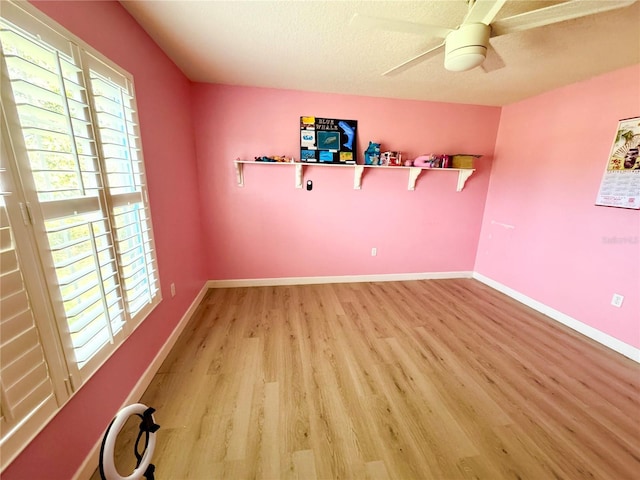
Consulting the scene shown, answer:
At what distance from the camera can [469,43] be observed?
1234 mm

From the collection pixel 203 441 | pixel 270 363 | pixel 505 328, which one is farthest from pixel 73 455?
pixel 505 328

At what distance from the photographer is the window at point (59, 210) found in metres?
0.79

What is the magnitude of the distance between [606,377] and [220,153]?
3891mm

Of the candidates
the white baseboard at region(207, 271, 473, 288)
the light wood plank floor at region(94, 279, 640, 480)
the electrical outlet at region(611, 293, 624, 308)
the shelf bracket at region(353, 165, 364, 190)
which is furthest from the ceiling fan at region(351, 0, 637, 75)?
the white baseboard at region(207, 271, 473, 288)

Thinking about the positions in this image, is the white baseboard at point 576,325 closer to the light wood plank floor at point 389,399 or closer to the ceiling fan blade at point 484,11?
the light wood plank floor at point 389,399

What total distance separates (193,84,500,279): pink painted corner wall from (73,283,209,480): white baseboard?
684mm

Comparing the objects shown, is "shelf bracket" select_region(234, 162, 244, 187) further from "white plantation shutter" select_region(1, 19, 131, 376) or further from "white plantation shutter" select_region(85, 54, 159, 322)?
"white plantation shutter" select_region(1, 19, 131, 376)

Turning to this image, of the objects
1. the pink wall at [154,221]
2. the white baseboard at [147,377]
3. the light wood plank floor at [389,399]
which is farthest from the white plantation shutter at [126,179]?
the light wood plank floor at [389,399]

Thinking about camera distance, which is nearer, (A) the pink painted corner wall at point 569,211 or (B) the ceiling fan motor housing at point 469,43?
(B) the ceiling fan motor housing at point 469,43

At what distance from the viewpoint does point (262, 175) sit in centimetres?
282

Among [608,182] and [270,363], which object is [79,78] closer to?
[270,363]

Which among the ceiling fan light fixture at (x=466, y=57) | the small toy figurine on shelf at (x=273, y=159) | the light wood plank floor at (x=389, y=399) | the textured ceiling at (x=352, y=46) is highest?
the textured ceiling at (x=352, y=46)

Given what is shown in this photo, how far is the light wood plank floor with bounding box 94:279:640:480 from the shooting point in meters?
1.21

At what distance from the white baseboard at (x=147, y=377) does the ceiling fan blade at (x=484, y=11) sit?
270 cm
